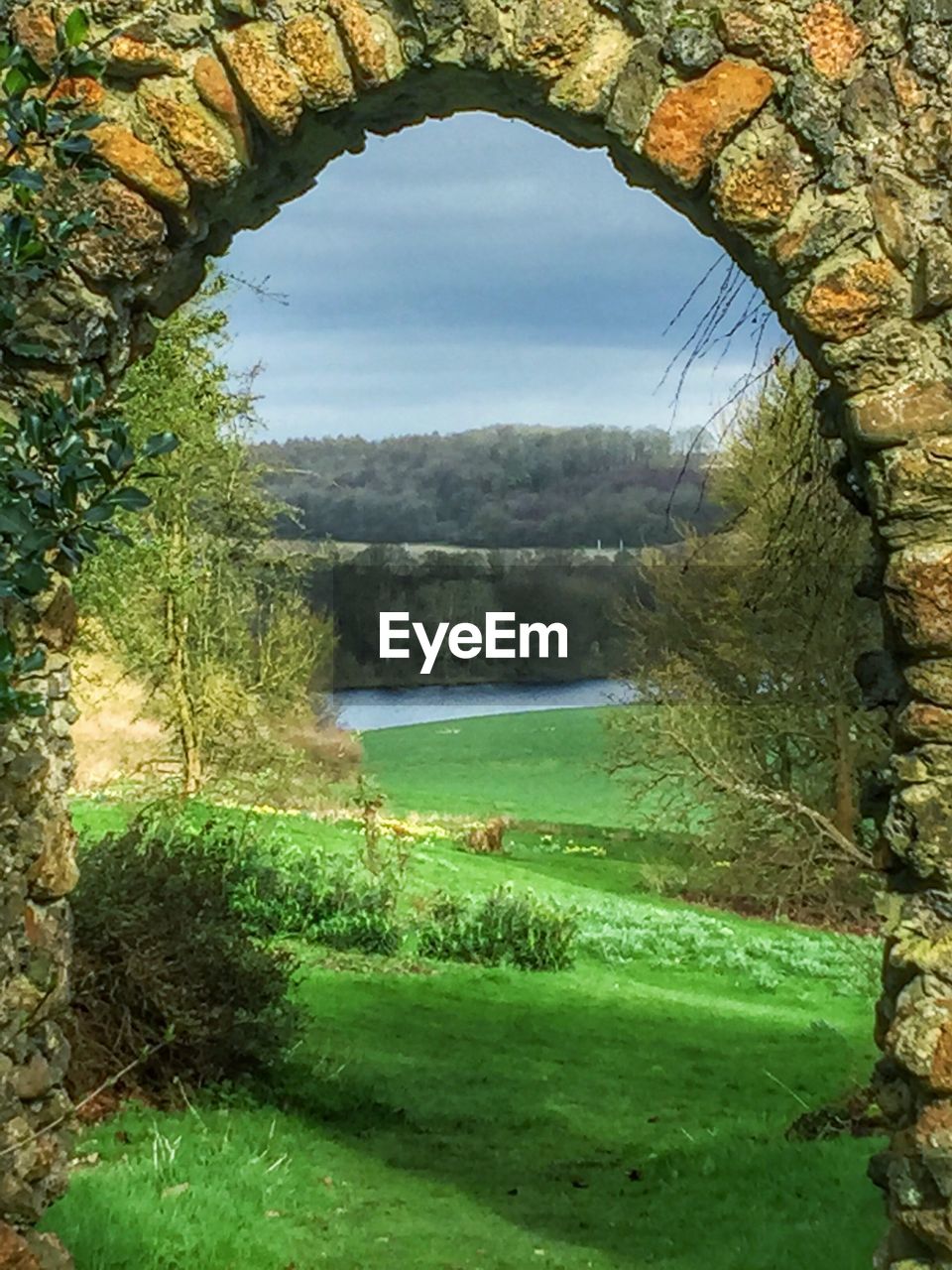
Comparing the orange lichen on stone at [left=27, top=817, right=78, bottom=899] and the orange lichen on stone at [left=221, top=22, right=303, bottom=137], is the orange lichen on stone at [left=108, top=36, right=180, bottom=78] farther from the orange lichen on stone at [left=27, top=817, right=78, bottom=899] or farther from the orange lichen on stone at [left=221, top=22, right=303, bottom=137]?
the orange lichen on stone at [left=27, top=817, right=78, bottom=899]

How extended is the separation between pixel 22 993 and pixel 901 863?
2122 millimetres

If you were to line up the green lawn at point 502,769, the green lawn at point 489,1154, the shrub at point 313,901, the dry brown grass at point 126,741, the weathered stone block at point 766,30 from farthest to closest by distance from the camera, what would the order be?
the green lawn at point 502,769 < the dry brown grass at point 126,741 < the shrub at point 313,901 < the green lawn at point 489,1154 < the weathered stone block at point 766,30

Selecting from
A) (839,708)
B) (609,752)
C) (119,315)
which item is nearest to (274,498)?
(609,752)

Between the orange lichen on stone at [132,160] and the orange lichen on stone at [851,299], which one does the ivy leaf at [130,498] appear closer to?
the orange lichen on stone at [132,160]

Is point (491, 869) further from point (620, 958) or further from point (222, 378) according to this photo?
Answer: point (222, 378)

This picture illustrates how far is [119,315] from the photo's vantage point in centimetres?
378

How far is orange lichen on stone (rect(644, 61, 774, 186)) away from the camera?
3449 mm

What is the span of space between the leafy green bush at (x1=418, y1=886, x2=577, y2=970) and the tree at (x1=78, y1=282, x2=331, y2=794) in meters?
3.61

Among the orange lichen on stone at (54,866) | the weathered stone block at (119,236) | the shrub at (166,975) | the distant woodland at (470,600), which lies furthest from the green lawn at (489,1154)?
the distant woodland at (470,600)

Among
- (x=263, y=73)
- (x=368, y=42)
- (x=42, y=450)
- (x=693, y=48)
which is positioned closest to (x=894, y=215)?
(x=693, y=48)

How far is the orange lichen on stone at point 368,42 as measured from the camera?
3.54 m

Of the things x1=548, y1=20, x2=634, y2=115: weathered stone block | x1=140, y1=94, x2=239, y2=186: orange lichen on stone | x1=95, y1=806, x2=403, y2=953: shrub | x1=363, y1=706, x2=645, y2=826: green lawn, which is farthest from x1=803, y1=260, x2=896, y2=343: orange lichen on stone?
x1=363, y1=706, x2=645, y2=826: green lawn

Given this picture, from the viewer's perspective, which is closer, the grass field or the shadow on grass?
the grass field

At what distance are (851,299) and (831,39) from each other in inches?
24.0
